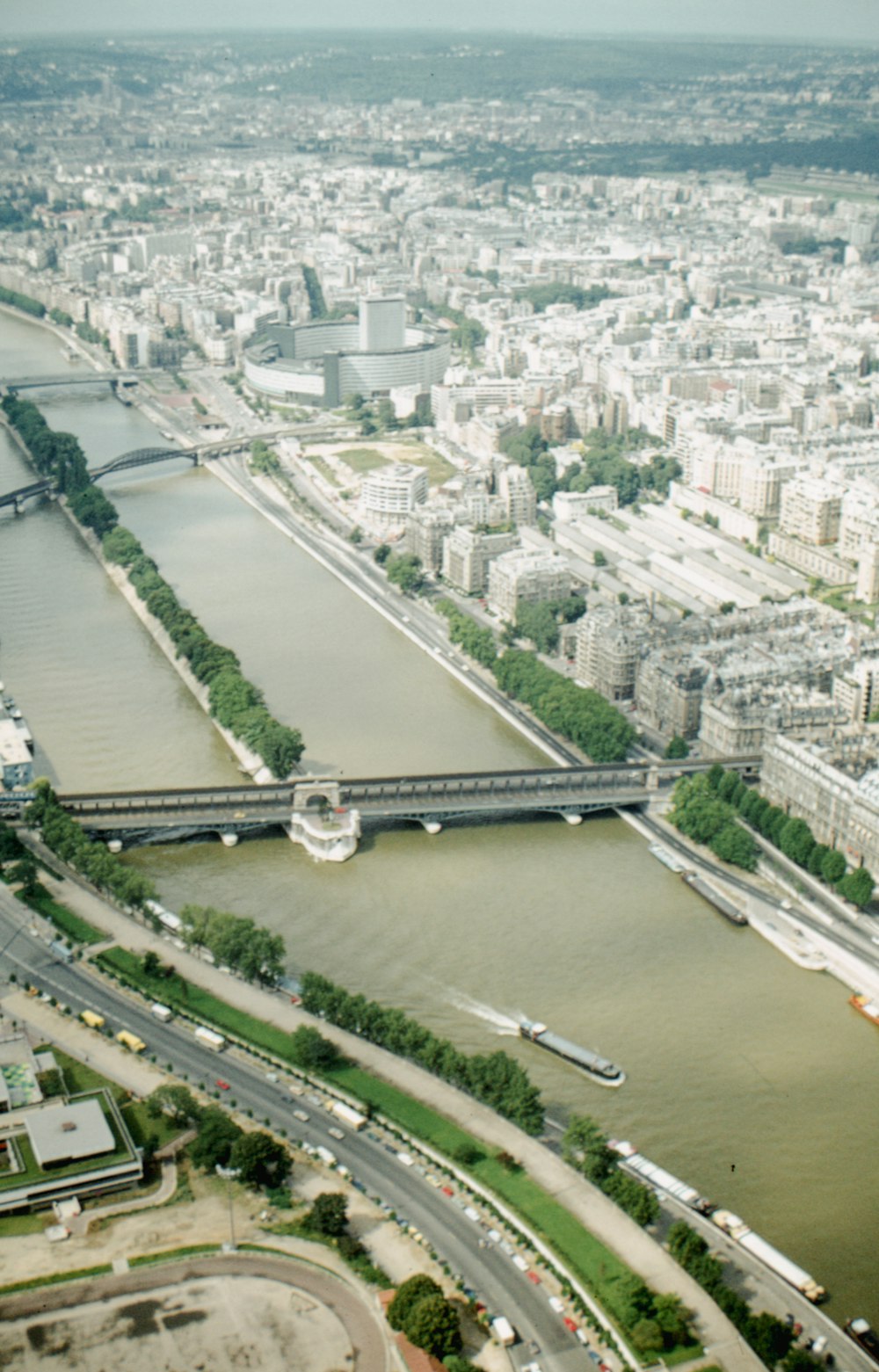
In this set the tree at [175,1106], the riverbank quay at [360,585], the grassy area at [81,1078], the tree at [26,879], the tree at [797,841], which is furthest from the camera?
the riverbank quay at [360,585]

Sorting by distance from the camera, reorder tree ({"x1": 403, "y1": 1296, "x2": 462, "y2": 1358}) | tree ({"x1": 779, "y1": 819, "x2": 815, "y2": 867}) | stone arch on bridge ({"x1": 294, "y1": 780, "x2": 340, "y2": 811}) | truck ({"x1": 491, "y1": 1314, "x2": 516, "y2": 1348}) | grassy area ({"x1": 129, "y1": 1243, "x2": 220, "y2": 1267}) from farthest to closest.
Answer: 1. stone arch on bridge ({"x1": 294, "y1": 780, "x2": 340, "y2": 811})
2. tree ({"x1": 779, "y1": 819, "x2": 815, "y2": 867})
3. grassy area ({"x1": 129, "y1": 1243, "x2": 220, "y2": 1267})
4. truck ({"x1": 491, "y1": 1314, "x2": 516, "y2": 1348})
5. tree ({"x1": 403, "y1": 1296, "x2": 462, "y2": 1358})

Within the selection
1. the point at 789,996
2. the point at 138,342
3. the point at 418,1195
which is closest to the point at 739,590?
the point at 789,996

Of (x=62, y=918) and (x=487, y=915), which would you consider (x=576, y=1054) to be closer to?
(x=487, y=915)

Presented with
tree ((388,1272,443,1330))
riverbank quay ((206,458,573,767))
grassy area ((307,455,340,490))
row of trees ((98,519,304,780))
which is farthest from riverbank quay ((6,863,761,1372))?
grassy area ((307,455,340,490))

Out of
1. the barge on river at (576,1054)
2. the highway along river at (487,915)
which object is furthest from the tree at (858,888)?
the barge on river at (576,1054)

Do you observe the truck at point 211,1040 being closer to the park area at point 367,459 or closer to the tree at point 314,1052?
the tree at point 314,1052

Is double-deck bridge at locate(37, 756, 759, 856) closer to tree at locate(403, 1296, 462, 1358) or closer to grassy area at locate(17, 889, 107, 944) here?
grassy area at locate(17, 889, 107, 944)

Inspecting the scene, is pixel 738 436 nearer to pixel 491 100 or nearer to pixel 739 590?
pixel 739 590
